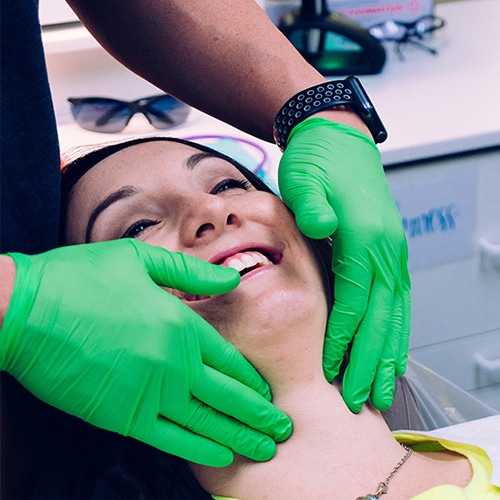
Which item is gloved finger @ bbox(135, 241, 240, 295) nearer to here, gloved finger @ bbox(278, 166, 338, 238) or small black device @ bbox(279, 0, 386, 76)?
gloved finger @ bbox(278, 166, 338, 238)

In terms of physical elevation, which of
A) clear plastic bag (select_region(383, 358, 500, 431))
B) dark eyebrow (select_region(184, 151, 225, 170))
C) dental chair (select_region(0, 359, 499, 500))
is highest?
dark eyebrow (select_region(184, 151, 225, 170))

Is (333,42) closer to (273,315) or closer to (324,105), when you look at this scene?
(324,105)

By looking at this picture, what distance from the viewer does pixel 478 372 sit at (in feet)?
5.94

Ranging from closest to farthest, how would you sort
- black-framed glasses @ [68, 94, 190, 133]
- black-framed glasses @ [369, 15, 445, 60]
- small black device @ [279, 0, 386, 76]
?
black-framed glasses @ [68, 94, 190, 133] < small black device @ [279, 0, 386, 76] < black-framed glasses @ [369, 15, 445, 60]

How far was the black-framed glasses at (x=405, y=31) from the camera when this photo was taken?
2076 mm

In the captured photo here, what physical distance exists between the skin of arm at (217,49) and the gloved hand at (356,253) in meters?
0.12

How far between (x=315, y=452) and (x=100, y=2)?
0.75 m

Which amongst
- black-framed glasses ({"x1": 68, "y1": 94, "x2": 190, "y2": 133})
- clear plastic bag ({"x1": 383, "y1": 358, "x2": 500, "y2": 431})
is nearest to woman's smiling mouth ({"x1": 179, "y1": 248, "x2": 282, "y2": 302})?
clear plastic bag ({"x1": 383, "y1": 358, "x2": 500, "y2": 431})

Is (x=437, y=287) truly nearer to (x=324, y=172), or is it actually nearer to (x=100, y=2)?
(x=324, y=172)

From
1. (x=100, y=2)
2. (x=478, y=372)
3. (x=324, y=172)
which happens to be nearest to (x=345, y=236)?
(x=324, y=172)

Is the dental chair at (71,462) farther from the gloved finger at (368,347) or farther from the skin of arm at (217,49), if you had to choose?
the skin of arm at (217,49)

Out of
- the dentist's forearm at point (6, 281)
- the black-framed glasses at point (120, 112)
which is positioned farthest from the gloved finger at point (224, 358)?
the black-framed glasses at point (120, 112)

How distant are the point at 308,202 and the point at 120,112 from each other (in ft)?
2.46

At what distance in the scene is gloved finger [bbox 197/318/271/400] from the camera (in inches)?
38.8
